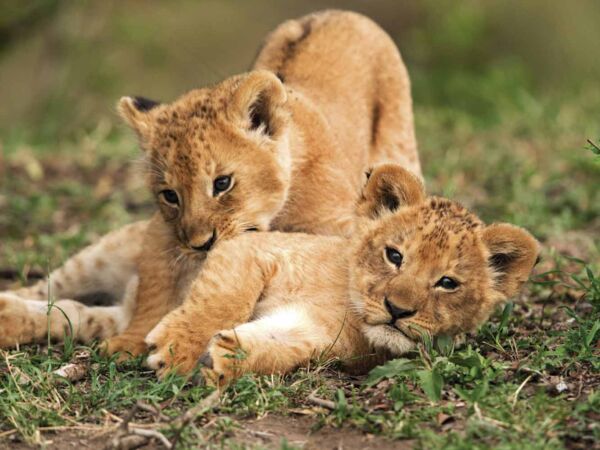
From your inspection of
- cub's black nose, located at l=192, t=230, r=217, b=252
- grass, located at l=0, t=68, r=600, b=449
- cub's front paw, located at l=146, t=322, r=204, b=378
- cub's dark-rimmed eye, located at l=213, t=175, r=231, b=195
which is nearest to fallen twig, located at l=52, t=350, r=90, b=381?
grass, located at l=0, t=68, r=600, b=449

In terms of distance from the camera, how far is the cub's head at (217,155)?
526 cm

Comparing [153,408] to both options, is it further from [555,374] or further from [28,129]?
[28,129]

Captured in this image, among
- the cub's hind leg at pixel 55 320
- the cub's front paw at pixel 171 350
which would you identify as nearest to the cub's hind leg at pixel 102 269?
the cub's hind leg at pixel 55 320

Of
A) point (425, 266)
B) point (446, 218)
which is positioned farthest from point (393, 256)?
point (446, 218)

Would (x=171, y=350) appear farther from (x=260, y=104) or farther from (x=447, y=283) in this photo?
(x=260, y=104)

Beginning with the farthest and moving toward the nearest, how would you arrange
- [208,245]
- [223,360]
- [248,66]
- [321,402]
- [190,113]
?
[248,66] → [190,113] → [208,245] → [223,360] → [321,402]

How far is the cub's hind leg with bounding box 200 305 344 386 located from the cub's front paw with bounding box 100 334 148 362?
68 cm

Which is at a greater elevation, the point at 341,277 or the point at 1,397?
the point at 341,277

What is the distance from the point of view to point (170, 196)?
17.7 feet

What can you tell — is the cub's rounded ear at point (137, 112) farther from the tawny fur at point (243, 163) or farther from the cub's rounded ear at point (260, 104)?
the cub's rounded ear at point (260, 104)

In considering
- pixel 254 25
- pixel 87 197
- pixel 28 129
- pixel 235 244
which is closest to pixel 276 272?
pixel 235 244

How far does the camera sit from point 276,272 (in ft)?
16.2

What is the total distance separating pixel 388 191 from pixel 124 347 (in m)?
1.53

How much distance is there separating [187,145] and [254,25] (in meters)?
12.3
